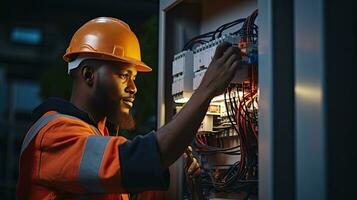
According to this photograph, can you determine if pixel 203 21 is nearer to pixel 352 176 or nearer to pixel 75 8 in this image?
pixel 352 176

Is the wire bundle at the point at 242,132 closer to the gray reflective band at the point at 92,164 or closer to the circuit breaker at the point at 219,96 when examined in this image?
the circuit breaker at the point at 219,96

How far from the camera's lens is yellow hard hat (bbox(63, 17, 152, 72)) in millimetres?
1645

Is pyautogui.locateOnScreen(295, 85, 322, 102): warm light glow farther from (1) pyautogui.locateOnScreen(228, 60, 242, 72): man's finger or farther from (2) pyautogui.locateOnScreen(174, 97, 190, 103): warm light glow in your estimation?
(2) pyautogui.locateOnScreen(174, 97, 190, 103): warm light glow

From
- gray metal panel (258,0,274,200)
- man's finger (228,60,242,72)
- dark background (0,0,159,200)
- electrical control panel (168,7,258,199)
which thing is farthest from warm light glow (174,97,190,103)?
dark background (0,0,159,200)

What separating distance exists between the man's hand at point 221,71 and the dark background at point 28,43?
544cm

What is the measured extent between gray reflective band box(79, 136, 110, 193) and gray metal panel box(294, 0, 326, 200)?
1.58 feet

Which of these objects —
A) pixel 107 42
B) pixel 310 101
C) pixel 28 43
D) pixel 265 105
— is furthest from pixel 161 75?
pixel 28 43

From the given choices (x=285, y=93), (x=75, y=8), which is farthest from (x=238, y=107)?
(x=75, y=8)

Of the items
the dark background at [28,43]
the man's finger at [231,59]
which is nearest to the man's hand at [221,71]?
the man's finger at [231,59]

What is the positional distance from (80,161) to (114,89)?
0.33m

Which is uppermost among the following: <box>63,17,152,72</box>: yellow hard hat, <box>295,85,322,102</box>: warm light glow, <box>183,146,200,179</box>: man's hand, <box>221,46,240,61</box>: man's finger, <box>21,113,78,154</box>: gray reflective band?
<box>63,17,152,72</box>: yellow hard hat

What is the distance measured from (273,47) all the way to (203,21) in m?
0.73

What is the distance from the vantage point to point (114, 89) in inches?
63.8

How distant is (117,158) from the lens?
4.30 feet
